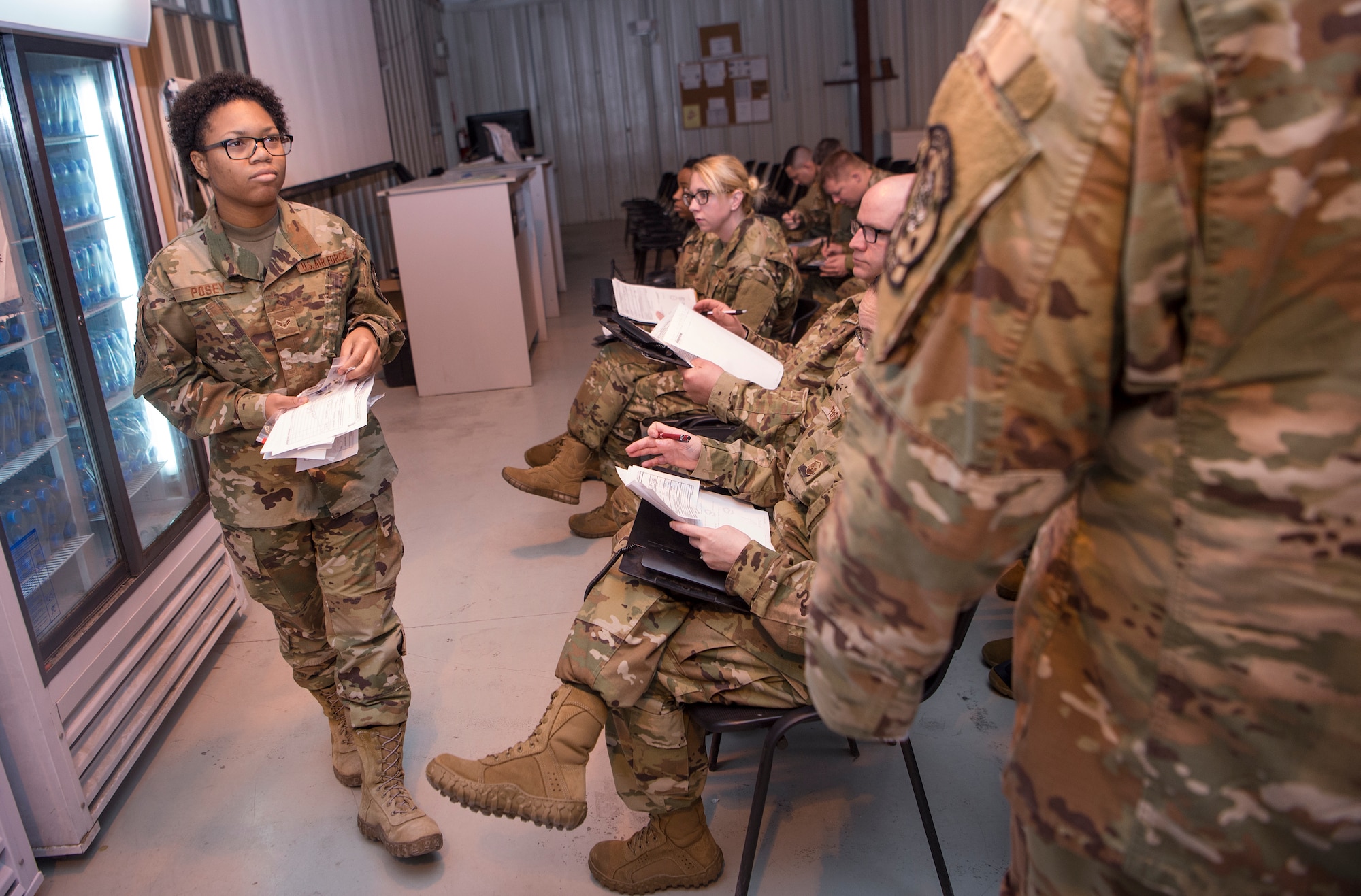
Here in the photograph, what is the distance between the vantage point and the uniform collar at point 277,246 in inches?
77.2

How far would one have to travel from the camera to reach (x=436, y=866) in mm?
2037

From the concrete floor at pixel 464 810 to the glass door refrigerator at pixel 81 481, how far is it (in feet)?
0.45

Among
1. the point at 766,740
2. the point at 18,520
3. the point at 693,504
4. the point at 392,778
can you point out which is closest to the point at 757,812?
the point at 766,740

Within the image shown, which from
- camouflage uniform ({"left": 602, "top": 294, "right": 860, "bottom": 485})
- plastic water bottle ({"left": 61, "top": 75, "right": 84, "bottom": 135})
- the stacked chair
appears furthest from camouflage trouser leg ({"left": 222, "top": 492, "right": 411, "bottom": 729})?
the stacked chair

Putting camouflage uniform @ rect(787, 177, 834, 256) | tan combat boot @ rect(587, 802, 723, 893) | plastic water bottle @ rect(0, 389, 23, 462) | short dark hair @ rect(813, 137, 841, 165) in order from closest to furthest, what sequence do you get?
tan combat boot @ rect(587, 802, 723, 893) → plastic water bottle @ rect(0, 389, 23, 462) → camouflage uniform @ rect(787, 177, 834, 256) → short dark hair @ rect(813, 137, 841, 165)

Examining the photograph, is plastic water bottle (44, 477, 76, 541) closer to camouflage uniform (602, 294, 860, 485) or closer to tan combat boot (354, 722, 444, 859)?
tan combat boot (354, 722, 444, 859)

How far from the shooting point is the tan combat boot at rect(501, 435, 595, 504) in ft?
11.5

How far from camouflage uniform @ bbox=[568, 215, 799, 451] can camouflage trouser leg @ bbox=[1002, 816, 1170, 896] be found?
2779 mm

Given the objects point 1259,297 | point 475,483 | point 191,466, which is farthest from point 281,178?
point 475,483

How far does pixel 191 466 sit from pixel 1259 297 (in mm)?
3413

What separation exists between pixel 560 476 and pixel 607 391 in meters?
0.36

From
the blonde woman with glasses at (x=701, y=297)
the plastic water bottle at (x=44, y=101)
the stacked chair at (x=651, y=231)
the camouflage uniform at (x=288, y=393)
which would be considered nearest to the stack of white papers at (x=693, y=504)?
the camouflage uniform at (x=288, y=393)

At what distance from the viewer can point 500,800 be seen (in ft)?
5.46

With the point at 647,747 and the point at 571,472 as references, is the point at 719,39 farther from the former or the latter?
the point at 647,747
